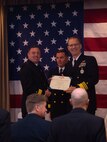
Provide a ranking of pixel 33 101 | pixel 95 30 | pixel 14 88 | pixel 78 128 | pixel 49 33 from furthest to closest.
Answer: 1. pixel 14 88
2. pixel 49 33
3. pixel 95 30
4. pixel 33 101
5. pixel 78 128

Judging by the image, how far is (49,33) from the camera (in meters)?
6.71

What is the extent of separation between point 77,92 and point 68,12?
3524mm

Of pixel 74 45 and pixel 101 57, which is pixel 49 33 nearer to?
pixel 101 57

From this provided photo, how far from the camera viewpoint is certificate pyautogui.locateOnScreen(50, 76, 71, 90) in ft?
17.8

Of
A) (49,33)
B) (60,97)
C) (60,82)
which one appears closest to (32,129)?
(60,82)

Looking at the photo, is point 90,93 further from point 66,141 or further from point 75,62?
point 66,141

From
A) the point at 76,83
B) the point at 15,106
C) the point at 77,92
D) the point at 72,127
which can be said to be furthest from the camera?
the point at 15,106

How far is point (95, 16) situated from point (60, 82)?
5.24 feet

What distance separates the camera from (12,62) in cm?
686

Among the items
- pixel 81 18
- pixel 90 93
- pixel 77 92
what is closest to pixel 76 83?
pixel 90 93

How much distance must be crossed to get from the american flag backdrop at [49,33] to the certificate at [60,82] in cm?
118

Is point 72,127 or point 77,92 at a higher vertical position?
point 77,92

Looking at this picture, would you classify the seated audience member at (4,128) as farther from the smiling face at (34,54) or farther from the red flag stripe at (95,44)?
the red flag stripe at (95,44)

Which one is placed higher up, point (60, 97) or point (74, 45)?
point (74, 45)
